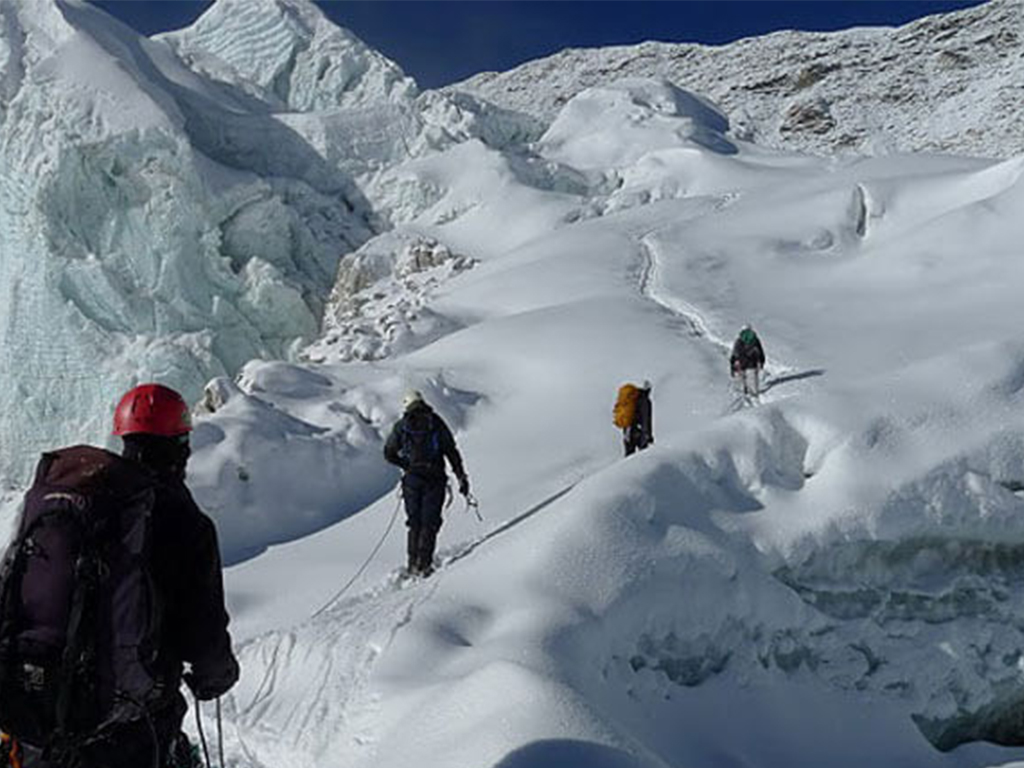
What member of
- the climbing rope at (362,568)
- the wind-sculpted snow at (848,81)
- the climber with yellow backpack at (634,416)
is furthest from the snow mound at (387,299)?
the wind-sculpted snow at (848,81)

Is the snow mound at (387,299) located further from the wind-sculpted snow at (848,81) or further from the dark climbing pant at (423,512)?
the wind-sculpted snow at (848,81)

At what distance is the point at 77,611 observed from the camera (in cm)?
311

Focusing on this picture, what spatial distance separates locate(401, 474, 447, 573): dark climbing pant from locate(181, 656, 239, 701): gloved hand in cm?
560

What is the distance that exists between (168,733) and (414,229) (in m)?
27.2

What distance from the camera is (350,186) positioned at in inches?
1264

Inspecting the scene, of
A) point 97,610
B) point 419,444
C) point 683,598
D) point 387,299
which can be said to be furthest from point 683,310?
point 97,610

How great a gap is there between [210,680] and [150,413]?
0.85 m

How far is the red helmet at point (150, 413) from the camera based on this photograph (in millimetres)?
3506

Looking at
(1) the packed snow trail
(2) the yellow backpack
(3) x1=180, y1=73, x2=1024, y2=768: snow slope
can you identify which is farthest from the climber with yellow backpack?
(1) the packed snow trail

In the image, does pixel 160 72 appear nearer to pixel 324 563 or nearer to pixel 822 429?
pixel 324 563

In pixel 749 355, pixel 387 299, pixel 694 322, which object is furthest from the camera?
pixel 387 299

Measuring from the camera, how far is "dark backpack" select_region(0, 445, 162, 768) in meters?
3.12

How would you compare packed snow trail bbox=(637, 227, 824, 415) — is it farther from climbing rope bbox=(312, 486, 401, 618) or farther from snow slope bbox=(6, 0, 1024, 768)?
climbing rope bbox=(312, 486, 401, 618)

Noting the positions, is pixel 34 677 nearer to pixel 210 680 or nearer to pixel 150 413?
pixel 210 680
